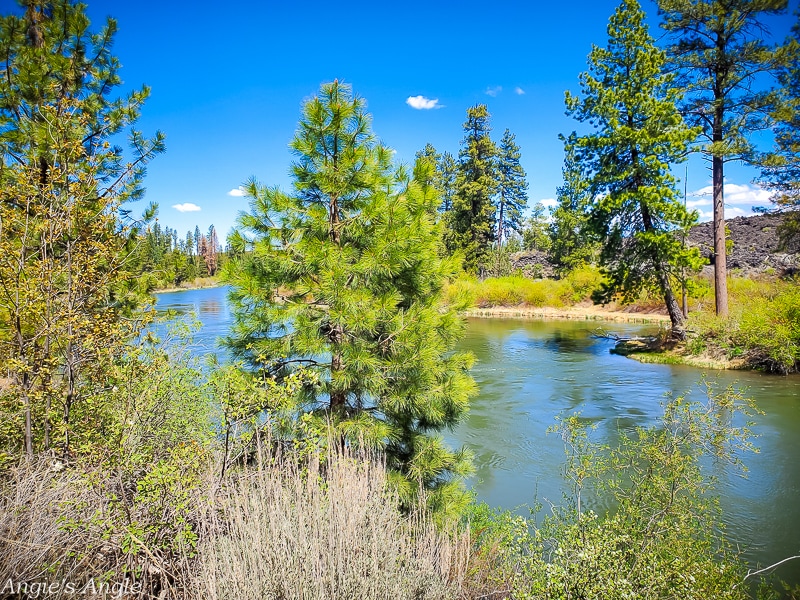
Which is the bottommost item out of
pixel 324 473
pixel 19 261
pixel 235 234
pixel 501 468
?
pixel 501 468

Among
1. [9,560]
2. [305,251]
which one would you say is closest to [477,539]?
[305,251]

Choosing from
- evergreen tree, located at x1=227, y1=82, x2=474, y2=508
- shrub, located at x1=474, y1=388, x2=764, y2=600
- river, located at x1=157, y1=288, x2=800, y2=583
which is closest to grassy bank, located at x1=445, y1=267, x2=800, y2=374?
river, located at x1=157, y1=288, x2=800, y2=583

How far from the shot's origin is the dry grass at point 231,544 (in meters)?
2.67

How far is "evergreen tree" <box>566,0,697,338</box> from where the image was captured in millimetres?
15414

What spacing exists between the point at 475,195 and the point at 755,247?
18.7 metres

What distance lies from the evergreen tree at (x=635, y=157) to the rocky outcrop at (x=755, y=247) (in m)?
7.80

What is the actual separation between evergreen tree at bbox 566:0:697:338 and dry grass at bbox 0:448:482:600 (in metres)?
15.6

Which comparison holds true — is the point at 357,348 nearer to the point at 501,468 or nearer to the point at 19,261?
the point at 19,261

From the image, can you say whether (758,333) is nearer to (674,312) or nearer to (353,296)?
(674,312)

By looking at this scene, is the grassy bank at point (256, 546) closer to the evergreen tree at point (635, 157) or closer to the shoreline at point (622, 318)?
the shoreline at point (622, 318)

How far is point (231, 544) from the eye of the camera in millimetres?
2742

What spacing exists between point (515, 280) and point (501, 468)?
25.3m

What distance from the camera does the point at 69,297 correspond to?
3.74 metres

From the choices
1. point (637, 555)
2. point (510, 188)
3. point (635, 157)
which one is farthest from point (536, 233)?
point (637, 555)
